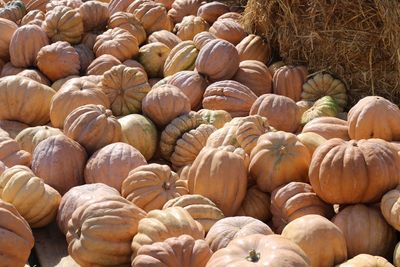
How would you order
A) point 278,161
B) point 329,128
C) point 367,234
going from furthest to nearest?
point 329,128 → point 278,161 → point 367,234

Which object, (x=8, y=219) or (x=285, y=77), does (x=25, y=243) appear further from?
(x=285, y=77)

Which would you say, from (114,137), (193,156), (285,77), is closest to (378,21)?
(285,77)

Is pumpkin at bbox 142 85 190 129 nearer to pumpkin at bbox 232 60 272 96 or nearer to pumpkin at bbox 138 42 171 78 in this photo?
pumpkin at bbox 232 60 272 96

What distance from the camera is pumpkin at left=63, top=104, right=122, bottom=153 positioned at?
4.34m

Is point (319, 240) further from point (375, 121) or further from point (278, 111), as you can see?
point (278, 111)

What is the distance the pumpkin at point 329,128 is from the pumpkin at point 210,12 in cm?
274

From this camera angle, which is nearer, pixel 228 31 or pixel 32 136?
pixel 32 136

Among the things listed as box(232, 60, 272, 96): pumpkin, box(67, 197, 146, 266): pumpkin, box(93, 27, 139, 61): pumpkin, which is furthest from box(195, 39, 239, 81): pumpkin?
box(67, 197, 146, 266): pumpkin

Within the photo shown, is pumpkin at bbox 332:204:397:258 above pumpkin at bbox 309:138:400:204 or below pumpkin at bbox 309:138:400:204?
below

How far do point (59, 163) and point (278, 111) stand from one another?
1632 millimetres

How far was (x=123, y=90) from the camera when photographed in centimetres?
502

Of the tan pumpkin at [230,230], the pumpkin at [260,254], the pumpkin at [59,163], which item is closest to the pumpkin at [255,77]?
the pumpkin at [59,163]

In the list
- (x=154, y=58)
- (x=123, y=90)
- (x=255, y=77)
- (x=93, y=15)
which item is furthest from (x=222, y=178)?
(x=93, y=15)

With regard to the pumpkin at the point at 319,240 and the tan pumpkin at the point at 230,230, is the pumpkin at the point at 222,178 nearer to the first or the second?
the tan pumpkin at the point at 230,230
